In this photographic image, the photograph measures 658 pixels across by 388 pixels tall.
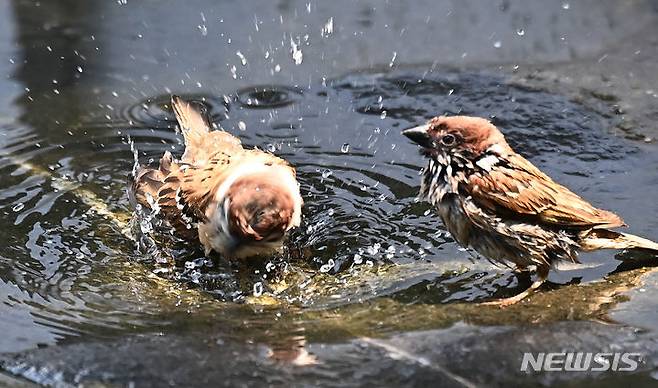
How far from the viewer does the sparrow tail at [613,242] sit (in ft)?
16.0

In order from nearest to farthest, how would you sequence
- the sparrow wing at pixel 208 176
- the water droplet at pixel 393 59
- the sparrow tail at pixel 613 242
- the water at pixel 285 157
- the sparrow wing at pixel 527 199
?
the water at pixel 285 157, the sparrow wing at pixel 527 199, the sparrow tail at pixel 613 242, the sparrow wing at pixel 208 176, the water droplet at pixel 393 59

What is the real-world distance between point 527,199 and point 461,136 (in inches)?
16.7

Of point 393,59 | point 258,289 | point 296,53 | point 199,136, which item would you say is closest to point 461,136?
point 258,289

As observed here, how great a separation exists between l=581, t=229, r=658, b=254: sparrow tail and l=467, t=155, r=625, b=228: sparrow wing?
10 cm

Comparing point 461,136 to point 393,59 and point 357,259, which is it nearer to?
point 357,259

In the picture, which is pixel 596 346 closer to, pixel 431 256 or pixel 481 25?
pixel 431 256

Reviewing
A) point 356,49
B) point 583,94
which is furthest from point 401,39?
point 583,94

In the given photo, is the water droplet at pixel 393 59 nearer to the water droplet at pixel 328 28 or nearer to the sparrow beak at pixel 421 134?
the water droplet at pixel 328 28

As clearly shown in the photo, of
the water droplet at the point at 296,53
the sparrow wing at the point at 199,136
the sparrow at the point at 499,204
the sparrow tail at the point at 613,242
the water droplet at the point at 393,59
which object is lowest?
the sparrow tail at the point at 613,242

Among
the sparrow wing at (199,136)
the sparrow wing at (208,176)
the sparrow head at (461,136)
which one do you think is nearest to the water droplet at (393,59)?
the sparrow wing at (199,136)

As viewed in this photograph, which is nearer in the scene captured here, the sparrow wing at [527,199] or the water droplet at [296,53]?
the sparrow wing at [527,199]

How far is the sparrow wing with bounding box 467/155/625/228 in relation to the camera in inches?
188

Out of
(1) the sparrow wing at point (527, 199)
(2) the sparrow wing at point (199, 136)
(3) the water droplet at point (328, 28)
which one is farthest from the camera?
(3) the water droplet at point (328, 28)

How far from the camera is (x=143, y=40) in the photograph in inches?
331
